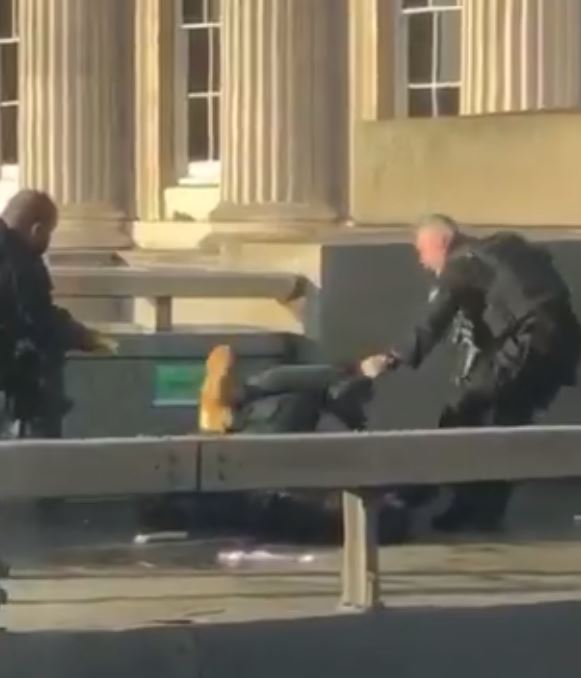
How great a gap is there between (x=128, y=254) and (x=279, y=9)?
4.50m

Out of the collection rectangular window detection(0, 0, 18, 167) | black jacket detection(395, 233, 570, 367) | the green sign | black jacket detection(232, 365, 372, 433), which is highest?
rectangular window detection(0, 0, 18, 167)

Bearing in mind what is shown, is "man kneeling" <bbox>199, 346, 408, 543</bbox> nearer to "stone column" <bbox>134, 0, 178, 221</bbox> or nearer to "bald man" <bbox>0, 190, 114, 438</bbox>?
"bald man" <bbox>0, 190, 114, 438</bbox>

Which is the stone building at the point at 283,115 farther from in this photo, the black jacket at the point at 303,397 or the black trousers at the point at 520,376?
the black jacket at the point at 303,397

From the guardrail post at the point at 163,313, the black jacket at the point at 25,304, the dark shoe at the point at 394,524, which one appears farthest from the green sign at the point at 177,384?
the dark shoe at the point at 394,524

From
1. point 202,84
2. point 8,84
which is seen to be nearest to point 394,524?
point 202,84

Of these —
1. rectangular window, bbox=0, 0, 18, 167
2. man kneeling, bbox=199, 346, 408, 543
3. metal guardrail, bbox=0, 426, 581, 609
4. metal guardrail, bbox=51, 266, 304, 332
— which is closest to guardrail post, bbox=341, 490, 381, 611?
metal guardrail, bbox=0, 426, 581, 609

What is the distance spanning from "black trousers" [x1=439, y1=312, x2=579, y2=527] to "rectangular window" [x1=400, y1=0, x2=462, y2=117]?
12.8 m

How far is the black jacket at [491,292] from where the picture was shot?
43.4 ft

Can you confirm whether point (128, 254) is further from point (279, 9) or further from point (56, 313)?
point (56, 313)

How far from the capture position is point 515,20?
70.9ft

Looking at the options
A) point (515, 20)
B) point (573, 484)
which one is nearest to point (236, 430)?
point (573, 484)

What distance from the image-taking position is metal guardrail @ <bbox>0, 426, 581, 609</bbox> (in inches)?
376

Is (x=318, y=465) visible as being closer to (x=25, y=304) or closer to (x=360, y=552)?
(x=360, y=552)

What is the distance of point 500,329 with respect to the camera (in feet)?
43.5
